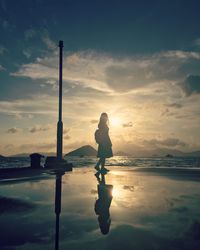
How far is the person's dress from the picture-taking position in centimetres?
1589

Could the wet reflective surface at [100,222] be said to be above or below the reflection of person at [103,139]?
below

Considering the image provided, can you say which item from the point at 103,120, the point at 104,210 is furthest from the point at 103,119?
the point at 104,210

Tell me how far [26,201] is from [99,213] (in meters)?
2.22

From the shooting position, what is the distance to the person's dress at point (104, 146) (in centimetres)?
1589

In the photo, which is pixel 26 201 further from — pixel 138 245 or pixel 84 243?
pixel 138 245

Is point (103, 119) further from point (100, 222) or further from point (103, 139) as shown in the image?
point (100, 222)

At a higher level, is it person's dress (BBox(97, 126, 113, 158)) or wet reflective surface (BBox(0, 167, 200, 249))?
person's dress (BBox(97, 126, 113, 158))

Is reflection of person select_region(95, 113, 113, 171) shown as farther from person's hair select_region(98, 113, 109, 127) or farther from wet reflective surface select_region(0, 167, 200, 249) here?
wet reflective surface select_region(0, 167, 200, 249)

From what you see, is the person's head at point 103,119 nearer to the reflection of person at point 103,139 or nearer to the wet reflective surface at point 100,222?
the reflection of person at point 103,139

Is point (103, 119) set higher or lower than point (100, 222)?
higher

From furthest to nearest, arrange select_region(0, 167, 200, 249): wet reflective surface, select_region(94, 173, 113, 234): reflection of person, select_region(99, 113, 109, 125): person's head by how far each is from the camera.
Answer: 1. select_region(99, 113, 109, 125): person's head
2. select_region(94, 173, 113, 234): reflection of person
3. select_region(0, 167, 200, 249): wet reflective surface

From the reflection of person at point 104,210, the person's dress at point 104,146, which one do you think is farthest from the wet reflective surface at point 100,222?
the person's dress at point 104,146

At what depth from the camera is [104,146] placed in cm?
1600

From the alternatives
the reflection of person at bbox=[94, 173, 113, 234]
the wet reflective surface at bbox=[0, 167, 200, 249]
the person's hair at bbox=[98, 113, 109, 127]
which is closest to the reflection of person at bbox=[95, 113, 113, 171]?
the person's hair at bbox=[98, 113, 109, 127]
